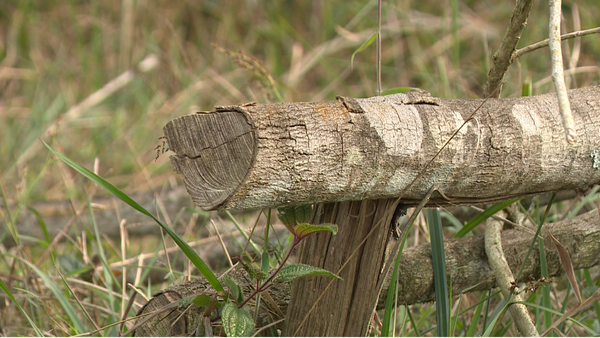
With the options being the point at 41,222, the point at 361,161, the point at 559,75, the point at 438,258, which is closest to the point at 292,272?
the point at 361,161

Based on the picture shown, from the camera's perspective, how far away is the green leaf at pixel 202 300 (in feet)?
3.34

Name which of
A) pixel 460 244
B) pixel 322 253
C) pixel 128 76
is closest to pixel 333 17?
pixel 128 76

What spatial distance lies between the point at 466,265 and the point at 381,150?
→ 0.57m

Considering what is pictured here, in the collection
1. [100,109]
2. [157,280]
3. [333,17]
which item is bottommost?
[157,280]

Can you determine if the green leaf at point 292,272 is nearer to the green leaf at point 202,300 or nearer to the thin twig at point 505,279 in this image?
the green leaf at point 202,300

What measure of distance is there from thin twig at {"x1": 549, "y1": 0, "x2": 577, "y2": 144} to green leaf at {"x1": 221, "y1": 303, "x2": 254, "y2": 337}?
0.56m

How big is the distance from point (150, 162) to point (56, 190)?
53 cm

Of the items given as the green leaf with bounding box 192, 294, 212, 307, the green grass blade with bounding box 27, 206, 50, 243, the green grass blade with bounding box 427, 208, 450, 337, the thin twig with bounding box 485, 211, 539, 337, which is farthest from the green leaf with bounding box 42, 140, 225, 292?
the green grass blade with bounding box 27, 206, 50, 243

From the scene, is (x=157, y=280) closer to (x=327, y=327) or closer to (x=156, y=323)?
(x=156, y=323)

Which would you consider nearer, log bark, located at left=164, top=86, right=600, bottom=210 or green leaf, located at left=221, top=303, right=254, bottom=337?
log bark, located at left=164, top=86, right=600, bottom=210

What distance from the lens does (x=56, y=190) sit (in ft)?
11.0

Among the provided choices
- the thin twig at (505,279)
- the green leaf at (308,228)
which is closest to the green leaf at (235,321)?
the green leaf at (308,228)

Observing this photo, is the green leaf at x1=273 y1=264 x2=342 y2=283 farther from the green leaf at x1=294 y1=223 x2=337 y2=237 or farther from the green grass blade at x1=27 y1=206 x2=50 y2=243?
the green grass blade at x1=27 y1=206 x2=50 y2=243

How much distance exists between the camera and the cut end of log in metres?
0.83
